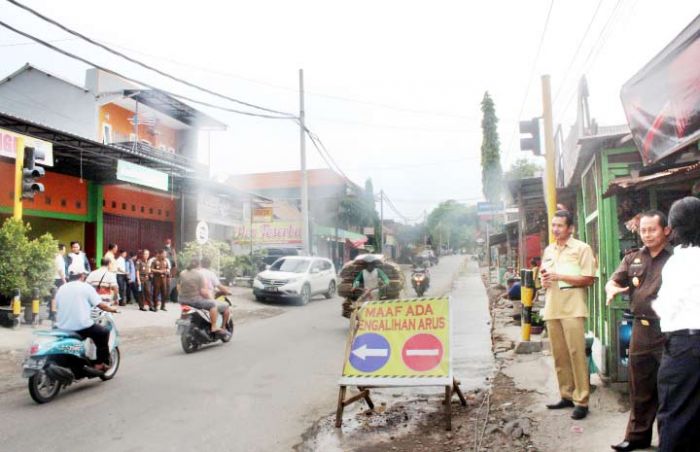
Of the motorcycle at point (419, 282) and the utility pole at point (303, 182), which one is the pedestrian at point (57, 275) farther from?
the motorcycle at point (419, 282)

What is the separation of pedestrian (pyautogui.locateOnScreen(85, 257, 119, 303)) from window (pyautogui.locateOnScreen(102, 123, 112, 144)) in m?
15.4

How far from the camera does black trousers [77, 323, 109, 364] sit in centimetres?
704

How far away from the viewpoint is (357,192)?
5512 cm

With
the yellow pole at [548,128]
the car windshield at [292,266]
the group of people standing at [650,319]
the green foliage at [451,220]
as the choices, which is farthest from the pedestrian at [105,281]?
the green foliage at [451,220]

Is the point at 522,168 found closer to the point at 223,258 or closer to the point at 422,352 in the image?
the point at 223,258

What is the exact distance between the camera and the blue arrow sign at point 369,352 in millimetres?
5516

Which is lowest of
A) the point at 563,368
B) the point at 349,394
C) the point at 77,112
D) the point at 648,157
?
the point at 349,394

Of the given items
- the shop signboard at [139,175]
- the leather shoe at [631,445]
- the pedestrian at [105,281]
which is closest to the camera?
the leather shoe at [631,445]

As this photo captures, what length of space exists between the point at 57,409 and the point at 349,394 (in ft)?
10.8

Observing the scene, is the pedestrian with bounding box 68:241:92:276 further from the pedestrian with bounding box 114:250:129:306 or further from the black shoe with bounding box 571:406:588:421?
the black shoe with bounding box 571:406:588:421

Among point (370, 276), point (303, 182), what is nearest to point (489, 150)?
point (303, 182)

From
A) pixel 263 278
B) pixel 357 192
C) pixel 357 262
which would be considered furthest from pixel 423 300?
pixel 357 192

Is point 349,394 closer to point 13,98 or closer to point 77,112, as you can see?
point 77,112

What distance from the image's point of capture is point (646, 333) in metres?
3.86
